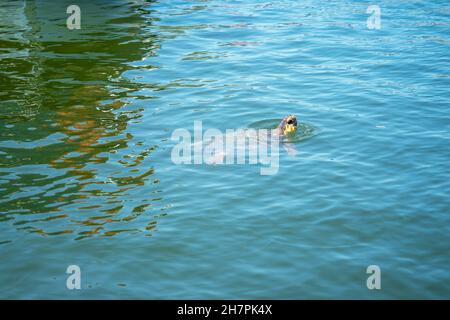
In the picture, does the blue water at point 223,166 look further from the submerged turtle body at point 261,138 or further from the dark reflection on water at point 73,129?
the submerged turtle body at point 261,138

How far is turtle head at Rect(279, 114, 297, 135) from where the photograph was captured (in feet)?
41.6

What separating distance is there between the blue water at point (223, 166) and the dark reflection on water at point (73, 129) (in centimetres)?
4

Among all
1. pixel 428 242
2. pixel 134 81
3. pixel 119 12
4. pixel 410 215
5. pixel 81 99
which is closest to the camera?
pixel 428 242

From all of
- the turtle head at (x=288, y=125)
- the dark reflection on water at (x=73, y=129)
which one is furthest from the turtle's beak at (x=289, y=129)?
the dark reflection on water at (x=73, y=129)

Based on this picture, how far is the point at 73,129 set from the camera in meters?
13.3

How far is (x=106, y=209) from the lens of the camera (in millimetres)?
10484

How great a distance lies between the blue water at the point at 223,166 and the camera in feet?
29.4

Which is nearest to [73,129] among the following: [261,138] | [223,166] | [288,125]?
[223,166]

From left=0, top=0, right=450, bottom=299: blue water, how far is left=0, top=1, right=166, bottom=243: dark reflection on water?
0.15 feet

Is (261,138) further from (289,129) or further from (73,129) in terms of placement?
(73,129)

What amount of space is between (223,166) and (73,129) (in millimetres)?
3353

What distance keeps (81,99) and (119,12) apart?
26.5ft

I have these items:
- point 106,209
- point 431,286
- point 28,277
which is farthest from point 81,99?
point 431,286
